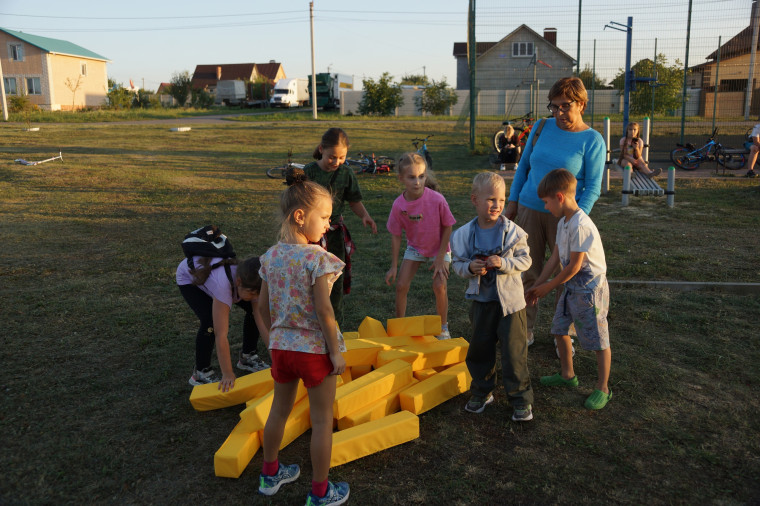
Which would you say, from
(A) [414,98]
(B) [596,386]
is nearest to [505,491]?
(B) [596,386]

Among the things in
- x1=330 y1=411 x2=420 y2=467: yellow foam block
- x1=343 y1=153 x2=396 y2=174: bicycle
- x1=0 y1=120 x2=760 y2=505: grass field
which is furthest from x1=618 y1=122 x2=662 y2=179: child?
x1=330 y1=411 x2=420 y2=467: yellow foam block

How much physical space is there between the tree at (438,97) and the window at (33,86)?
1384 inches

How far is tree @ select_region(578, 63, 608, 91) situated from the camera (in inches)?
750

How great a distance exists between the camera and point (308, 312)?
291 cm

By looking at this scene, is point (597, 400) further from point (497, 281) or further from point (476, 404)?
point (497, 281)

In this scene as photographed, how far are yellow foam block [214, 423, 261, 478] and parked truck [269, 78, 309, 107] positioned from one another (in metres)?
57.8

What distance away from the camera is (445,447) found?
3605 millimetres

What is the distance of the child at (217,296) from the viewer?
12.9 ft

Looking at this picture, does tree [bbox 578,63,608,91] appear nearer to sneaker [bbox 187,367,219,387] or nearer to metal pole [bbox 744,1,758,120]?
metal pole [bbox 744,1,758,120]

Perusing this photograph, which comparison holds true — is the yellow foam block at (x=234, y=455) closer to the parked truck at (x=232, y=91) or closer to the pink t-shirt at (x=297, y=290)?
the pink t-shirt at (x=297, y=290)

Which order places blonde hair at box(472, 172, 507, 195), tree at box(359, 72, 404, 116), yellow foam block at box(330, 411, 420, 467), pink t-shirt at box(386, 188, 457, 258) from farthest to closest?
tree at box(359, 72, 404, 116), pink t-shirt at box(386, 188, 457, 258), blonde hair at box(472, 172, 507, 195), yellow foam block at box(330, 411, 420, 467)

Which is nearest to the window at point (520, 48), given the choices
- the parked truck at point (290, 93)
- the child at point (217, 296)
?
the child at point (217, 296)

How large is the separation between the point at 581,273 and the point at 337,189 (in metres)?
2.03

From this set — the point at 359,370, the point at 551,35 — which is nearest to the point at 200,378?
the point at 359,370
